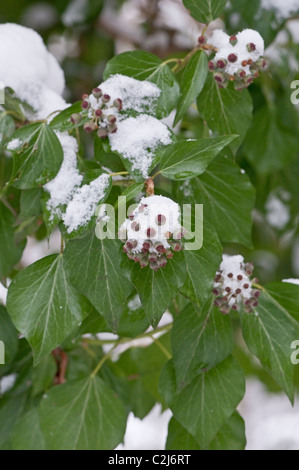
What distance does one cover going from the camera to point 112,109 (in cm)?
55

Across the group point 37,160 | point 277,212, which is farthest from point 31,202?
point 277,212

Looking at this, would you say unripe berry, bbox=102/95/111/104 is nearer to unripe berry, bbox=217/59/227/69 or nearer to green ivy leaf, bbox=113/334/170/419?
unripe berry, bbox=217/59/227/69

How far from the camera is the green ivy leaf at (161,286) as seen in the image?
484mm

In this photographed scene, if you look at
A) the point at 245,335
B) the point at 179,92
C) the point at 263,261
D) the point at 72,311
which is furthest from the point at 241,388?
the point at 263,261

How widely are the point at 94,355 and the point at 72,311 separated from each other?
29 cm

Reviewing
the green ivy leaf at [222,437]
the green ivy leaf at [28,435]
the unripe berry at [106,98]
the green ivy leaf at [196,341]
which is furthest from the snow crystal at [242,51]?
the green ivy leaf at [28,435]

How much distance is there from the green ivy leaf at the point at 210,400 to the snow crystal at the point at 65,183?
0.22 meters

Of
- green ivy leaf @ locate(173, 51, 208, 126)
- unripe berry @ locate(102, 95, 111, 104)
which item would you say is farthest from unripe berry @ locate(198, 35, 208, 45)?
unripe berry @ locate(102, 95, 111, 104)

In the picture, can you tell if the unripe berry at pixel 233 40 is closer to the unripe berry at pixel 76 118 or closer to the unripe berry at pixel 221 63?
the unripe berry at pixel 221 63

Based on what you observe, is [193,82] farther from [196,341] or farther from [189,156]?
[196,341]

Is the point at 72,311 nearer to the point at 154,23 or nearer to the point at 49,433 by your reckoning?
the point at 49,433

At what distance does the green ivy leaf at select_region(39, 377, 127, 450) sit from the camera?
69 centimetres

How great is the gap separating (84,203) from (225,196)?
0.17 m

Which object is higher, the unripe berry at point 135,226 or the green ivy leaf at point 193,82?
the green ivy leaf at point 193,82
